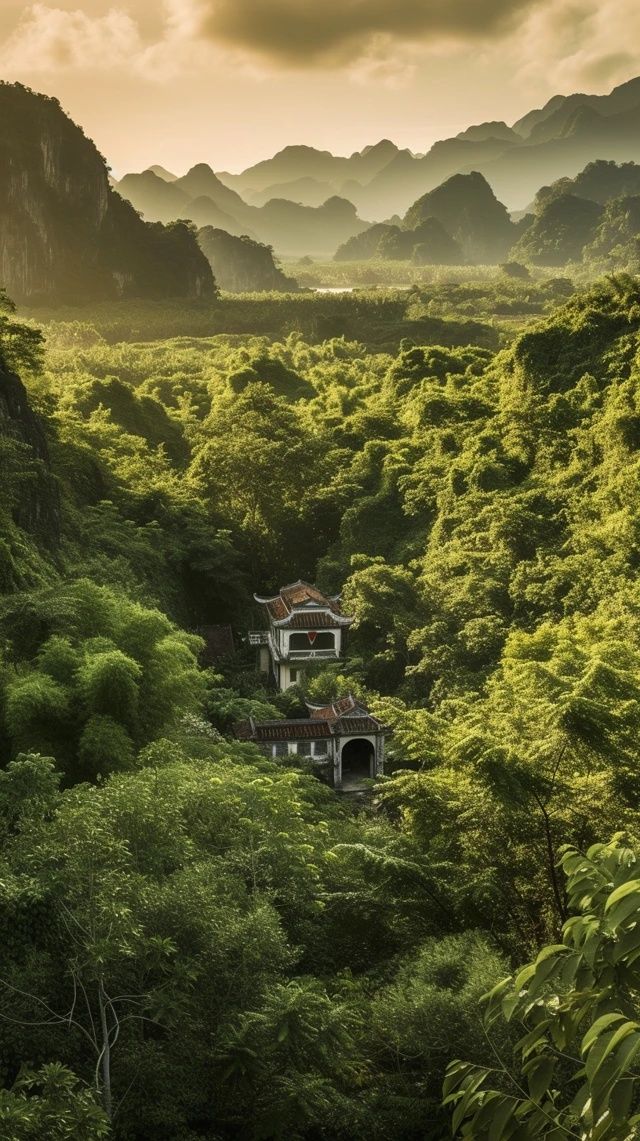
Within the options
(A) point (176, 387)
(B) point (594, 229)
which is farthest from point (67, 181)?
(B) point (594, 229)

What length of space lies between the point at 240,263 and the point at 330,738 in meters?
89.5

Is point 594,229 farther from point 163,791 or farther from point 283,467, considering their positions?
point 163,791

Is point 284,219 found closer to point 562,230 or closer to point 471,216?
point 471,216

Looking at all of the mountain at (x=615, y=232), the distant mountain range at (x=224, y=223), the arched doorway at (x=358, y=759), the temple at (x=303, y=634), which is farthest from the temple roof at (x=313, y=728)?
the mountain at (x=615, y=232)

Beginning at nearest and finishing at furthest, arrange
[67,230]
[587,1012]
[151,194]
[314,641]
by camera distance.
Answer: [587,1012], [314,641], [67,230], [151,194]

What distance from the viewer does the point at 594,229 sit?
10675 cm

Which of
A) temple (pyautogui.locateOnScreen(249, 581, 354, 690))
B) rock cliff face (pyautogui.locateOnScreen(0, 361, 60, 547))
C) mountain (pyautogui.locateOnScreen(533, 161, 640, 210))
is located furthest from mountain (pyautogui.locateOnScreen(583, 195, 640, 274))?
rock cliff face (pyautogui.locateOnScreen(0, 361, 60, 547))

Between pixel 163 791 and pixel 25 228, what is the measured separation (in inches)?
2580

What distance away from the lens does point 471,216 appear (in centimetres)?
13250

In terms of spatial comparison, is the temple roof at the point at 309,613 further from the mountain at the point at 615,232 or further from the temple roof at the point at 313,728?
the mountain at the point at 615,232

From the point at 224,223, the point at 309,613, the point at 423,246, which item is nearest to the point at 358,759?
the point at 309,613

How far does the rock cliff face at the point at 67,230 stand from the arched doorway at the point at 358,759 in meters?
55.6

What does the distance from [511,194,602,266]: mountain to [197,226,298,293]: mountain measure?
1275 inches

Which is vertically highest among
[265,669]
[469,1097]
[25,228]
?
[25,228]
